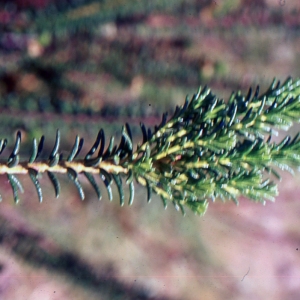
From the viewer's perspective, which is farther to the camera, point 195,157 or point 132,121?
point 132,121

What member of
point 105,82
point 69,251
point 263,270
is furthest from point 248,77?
point 69,251

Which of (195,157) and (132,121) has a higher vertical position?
(195,157)

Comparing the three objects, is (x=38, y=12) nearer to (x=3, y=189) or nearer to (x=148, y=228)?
(x=3, y=189)

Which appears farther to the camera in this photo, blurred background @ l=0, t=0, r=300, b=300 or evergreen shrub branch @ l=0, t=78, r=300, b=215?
blurred background @ l=0, t=0, r=300, b=300
